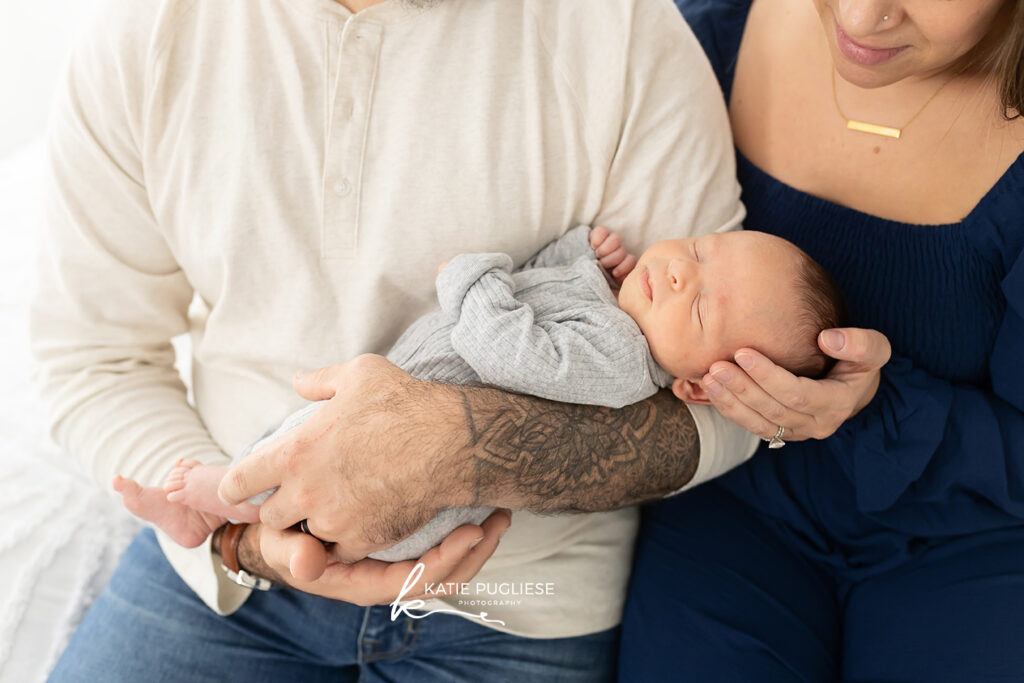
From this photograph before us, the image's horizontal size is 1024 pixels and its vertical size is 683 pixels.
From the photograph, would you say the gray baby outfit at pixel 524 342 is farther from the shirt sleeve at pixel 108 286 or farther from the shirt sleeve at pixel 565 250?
the shirt sleeve at pixel 108 286

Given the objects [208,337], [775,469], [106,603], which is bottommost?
[106,603]

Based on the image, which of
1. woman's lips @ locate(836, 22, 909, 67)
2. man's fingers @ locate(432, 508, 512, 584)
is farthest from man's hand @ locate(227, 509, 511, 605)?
woman's lips @ locate(836, 22, 909, 67)

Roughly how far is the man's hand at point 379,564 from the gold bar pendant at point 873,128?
1007 mm

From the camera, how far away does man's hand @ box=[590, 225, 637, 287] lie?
1.42 m

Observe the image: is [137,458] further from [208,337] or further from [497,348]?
[497,348]

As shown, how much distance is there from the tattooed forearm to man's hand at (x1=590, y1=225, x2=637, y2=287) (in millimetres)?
241

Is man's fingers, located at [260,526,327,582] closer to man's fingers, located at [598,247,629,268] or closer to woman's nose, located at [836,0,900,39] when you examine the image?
man's fingers, located at [598,247,629,268]

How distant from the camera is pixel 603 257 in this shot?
1.43 meters

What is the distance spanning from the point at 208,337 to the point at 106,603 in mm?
555

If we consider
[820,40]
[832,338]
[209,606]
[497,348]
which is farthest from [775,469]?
[209,606]

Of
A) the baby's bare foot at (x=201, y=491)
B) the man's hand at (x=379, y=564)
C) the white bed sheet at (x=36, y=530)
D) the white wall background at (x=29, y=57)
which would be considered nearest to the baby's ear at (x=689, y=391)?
the man's hand at (x=379, y=564)

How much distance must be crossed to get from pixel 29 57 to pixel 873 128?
2747 millimetres

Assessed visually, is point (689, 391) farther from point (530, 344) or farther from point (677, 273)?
point (530, 344)

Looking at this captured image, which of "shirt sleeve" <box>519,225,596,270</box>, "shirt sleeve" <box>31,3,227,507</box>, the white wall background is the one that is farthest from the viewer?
the white wall background
